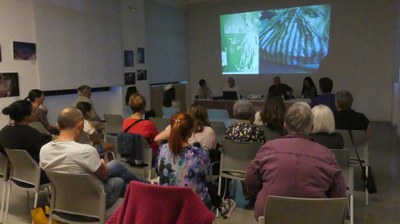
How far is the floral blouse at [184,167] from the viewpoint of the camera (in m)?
2.29

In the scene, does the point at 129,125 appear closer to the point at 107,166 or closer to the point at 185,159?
the point at 107,166

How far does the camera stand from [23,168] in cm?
286

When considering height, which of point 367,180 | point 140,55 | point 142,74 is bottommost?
point 367,180

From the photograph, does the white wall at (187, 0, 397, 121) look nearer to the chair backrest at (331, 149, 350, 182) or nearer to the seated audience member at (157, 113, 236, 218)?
the chair backrest at (331, 149, 350, 182)

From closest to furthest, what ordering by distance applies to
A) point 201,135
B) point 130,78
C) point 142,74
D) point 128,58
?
point 201,135
point 128,58
point 130,78
point 142,74

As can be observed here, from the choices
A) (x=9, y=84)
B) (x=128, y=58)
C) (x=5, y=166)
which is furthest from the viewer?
(x=128, y=58)

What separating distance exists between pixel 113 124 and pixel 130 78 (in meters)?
3.54

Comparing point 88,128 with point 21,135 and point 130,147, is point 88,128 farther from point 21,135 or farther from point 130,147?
point 21,135

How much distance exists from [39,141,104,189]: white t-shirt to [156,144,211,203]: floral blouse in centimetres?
45

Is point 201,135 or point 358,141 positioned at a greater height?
point 201,135

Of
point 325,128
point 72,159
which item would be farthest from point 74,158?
point 325,128

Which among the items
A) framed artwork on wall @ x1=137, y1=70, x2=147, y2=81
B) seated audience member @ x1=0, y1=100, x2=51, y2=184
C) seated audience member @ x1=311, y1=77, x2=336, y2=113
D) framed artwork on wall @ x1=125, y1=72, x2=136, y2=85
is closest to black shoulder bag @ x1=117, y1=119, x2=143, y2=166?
seated audience member @ x1=0, y1=100, x2=51, y2=184

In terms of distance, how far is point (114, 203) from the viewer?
2430mm

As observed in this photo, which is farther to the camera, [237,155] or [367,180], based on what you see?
[367,180]
